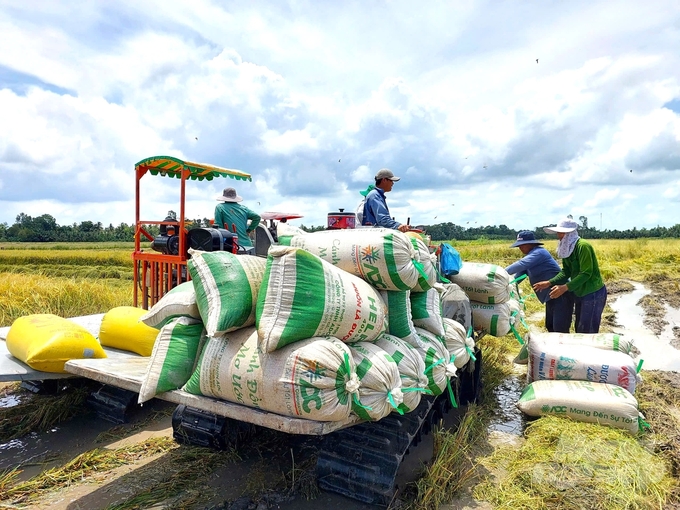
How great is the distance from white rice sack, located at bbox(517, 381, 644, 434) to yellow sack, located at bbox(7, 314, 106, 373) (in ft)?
11.5

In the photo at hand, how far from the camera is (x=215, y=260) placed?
2773mm

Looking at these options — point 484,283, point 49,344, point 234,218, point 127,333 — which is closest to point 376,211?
point 484,283

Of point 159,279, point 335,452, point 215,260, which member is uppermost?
point 215,260

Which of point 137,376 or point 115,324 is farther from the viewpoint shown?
point 115,324

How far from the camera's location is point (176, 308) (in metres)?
2.97

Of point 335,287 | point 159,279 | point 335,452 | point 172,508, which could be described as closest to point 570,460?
point 335,452

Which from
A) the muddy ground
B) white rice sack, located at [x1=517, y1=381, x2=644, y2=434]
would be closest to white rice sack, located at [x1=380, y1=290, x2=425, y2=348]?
the muddy ground

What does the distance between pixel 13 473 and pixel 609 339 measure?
4.79 metres

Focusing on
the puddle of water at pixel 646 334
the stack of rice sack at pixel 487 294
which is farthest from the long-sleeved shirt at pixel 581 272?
the puddle of water at pixel 646 334

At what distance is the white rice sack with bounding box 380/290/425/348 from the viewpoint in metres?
3.02

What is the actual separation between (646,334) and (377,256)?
6847 mm

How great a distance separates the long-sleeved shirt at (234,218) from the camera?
5.79m

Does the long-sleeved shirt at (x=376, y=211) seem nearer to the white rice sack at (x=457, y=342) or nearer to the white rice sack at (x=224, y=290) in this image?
the white rice sack at (x=457, y=342)

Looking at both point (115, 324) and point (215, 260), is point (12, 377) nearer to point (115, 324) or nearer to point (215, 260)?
point (115, 324)
